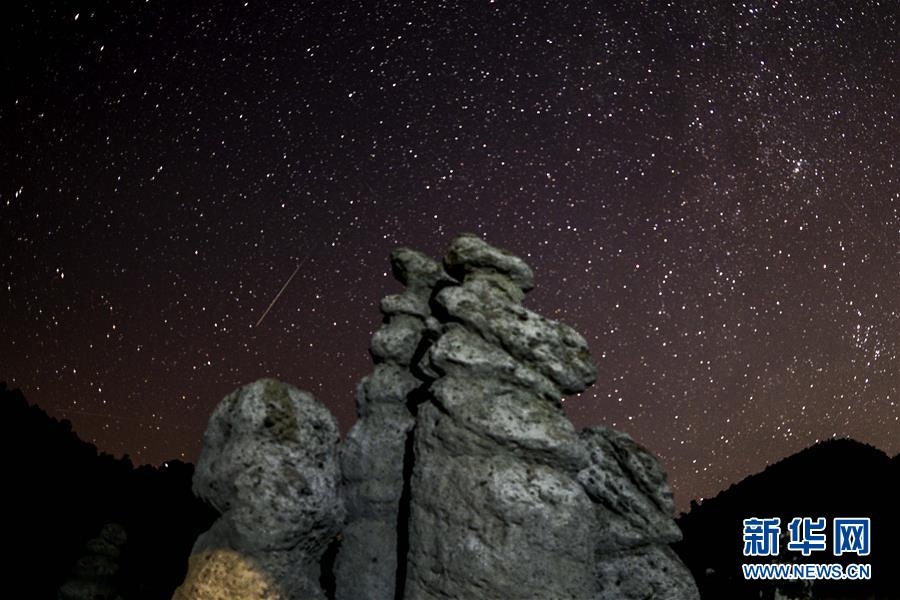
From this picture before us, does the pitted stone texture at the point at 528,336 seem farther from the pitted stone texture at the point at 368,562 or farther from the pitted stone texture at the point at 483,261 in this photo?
the pitted stone texture at the point at 368,562

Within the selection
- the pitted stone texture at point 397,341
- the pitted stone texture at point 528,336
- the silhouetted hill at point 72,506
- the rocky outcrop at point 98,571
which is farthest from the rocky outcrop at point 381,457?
the silhouetted hill at point 72,506

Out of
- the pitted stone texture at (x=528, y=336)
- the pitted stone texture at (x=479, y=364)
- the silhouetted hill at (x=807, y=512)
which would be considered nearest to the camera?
the pitted stone texture at (x=479, y=364)

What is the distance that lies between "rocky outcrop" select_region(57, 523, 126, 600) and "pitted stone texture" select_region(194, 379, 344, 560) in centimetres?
789

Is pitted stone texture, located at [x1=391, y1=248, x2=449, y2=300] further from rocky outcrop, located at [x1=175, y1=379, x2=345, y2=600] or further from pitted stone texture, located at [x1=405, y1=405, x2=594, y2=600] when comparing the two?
pitted stone texture, located at [x1=405, y1=405, x2=594, y2=600]

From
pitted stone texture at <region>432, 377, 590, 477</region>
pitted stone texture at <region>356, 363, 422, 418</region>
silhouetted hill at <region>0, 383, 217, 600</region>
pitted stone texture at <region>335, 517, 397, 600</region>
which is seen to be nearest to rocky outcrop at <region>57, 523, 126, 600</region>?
pitted stone texture at <region>335, 517, 397, 600</region>

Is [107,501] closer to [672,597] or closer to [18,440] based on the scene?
[18,440]

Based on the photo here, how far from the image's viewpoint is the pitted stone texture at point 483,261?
1128cm

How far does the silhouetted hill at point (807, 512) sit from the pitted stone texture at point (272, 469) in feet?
119

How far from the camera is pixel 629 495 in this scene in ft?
36.6

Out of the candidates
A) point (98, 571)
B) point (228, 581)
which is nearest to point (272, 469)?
point (228, 581)

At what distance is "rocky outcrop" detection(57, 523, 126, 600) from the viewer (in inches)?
607

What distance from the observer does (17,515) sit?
161 feet

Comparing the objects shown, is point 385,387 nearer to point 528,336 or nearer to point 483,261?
point 483,261

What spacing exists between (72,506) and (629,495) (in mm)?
56140
